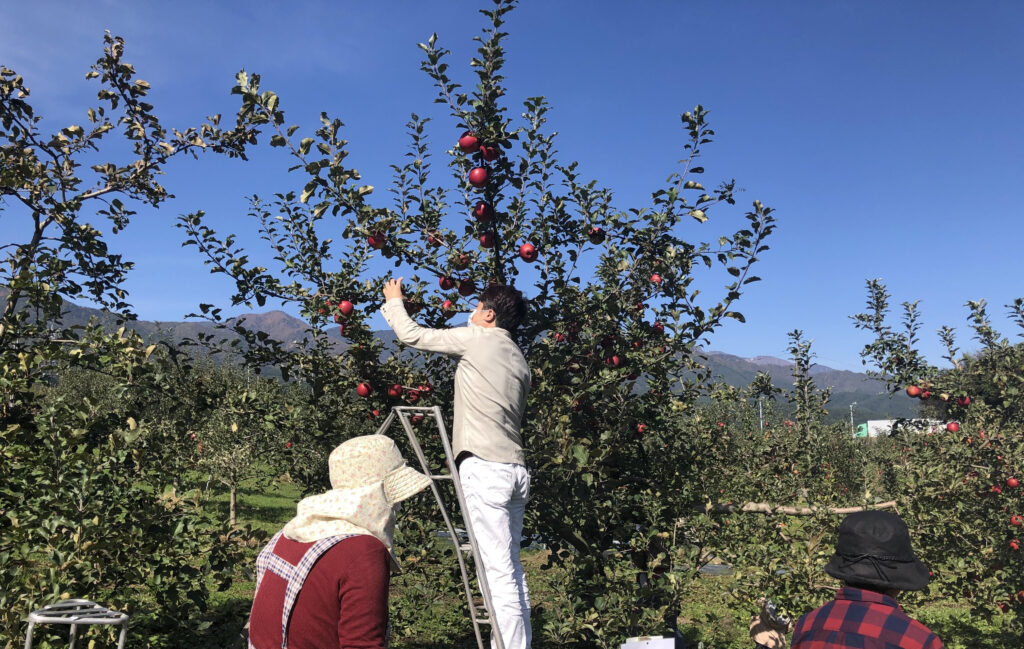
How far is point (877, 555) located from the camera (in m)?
2.10

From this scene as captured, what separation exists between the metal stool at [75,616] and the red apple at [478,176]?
248cm

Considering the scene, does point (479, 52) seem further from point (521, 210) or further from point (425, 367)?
point (425, 367)

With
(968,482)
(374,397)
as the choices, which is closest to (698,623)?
(968,482)

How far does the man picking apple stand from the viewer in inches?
117

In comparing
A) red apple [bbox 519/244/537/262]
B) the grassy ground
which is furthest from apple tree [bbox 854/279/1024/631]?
red apple [bbox 519/244/537/262]

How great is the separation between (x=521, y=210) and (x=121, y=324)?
2.45 m

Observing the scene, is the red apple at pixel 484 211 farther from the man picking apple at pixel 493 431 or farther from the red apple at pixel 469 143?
the man picking apple at pixel 493 431

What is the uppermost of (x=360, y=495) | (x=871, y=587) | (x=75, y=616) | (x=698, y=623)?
(x=360, y=495)

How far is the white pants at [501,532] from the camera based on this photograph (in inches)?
115

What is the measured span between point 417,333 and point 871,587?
2109 millimetres

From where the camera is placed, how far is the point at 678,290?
410cm

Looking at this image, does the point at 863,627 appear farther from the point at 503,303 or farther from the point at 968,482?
the point at 968,482

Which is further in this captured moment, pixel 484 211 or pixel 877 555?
pixel 484 211

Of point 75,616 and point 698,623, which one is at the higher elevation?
point 75,616
